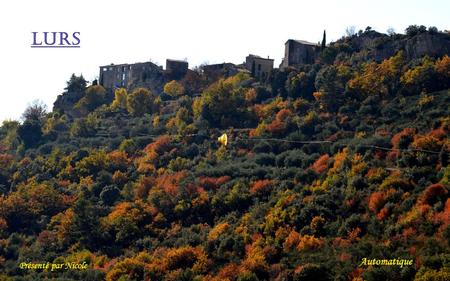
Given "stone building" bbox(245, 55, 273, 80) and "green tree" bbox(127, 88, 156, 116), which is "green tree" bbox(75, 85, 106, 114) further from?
"stone building" bbox(245, 55, 273, 80)

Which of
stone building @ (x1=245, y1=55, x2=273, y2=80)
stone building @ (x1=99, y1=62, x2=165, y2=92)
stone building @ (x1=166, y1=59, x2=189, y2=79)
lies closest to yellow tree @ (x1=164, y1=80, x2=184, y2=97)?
stone building @ (x1=99, y1=62, x2=165, y2=92)

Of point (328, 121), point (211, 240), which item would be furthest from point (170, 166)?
point (211, 240)

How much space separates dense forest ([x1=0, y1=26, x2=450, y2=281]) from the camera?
47906 millimetres

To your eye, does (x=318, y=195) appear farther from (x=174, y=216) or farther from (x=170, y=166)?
(x=170, y=166)

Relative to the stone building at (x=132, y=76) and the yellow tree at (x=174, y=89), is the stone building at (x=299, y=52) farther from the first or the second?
the stone building at (x=132, y=76)

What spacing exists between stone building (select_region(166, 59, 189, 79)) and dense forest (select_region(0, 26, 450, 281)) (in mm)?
9896

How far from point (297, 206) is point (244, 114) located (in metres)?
28.5

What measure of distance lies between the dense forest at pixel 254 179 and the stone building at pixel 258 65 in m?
3.82

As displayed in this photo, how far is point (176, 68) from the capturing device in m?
110

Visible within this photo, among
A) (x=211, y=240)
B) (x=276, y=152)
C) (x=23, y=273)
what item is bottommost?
(x=23, y=273)

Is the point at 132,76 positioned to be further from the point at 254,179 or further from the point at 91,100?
the point at 254,179

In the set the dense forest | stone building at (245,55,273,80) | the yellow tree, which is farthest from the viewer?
the yellow tree

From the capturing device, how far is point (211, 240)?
53031 mm

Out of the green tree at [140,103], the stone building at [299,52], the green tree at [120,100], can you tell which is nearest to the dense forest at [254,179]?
the green tree at [140,103]
